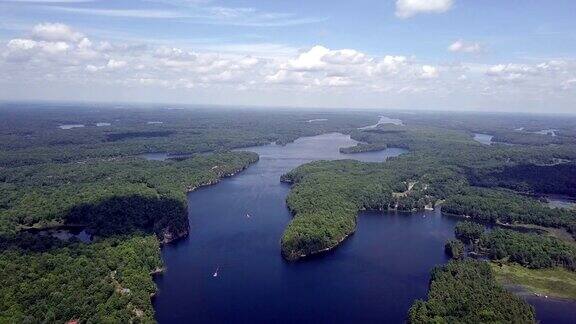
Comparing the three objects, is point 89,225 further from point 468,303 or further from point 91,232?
point 468,303

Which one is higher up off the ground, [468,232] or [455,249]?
[468,232]

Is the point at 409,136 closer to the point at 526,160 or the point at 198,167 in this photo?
the point at 526,160

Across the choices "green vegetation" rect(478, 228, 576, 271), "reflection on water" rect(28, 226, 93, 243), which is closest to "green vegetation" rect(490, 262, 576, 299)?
"green vegetation" rect(478, 228, 576, 271)

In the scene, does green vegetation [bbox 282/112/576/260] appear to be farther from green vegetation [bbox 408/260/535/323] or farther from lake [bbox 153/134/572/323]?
green vegetation [bbox 408/260/535/323]

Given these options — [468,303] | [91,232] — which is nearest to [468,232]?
[468,303]

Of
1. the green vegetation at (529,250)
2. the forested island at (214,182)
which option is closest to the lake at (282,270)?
the forested island at (214,182)

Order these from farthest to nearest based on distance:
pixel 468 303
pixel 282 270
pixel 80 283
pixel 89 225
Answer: pixel 89 225, pixel 282 270, pixel 80 283, pixel 468 303

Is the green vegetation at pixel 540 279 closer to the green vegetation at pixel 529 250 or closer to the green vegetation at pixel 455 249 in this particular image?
the green vegetation at pixel 529 250
